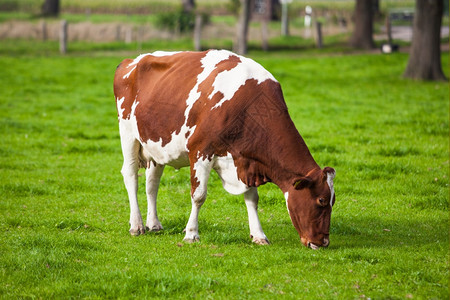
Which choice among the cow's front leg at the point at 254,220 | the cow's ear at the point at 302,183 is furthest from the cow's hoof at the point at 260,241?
the cow's ear at the point at 302,183

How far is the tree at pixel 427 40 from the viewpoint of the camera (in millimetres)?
23984

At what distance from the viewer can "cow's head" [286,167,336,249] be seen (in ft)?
24.0

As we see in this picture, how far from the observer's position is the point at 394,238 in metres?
8.44

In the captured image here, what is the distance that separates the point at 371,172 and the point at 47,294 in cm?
724

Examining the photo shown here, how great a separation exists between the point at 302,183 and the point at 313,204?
269mm

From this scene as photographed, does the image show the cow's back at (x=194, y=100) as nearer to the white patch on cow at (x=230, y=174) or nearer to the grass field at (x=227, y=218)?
the white patch on cow at (x=230, y=174)

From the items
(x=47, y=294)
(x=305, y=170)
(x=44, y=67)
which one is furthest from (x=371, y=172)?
(x=44, y=67)

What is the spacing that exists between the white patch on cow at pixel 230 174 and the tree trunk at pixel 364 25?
2852cm

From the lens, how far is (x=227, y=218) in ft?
31.3

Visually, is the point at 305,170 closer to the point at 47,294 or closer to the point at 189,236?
the point at 189,236

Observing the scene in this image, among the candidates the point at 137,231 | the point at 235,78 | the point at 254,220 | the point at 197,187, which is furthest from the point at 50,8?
the point at 254,220

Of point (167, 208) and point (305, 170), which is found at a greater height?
point (305, 170)

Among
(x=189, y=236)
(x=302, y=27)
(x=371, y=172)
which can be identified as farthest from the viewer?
(x=302, y=27)

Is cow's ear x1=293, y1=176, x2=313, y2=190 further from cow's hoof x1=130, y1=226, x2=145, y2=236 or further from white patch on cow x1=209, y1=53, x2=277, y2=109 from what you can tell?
cow's hoof x1=130, y1=226, x2=145, y2=236
